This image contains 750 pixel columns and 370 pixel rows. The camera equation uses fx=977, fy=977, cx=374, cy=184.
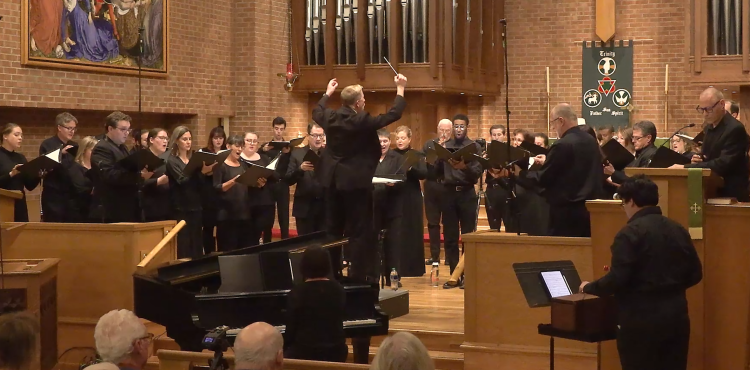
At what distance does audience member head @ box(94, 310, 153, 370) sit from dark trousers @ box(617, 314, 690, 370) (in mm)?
2373

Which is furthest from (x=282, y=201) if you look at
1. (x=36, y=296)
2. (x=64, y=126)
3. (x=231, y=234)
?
(x=36, y=296)

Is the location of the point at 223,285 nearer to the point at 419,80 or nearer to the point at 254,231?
the point at 254,231

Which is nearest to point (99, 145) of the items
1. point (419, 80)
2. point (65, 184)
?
point (65, 184)

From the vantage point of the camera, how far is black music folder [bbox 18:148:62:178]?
755 cm

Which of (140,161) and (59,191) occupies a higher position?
(140,161)

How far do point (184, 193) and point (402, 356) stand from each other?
526 cm

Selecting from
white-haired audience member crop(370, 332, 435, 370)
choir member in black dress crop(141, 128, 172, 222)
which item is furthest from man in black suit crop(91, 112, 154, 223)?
white-haired audience member crop(370, 332, 435, 370)

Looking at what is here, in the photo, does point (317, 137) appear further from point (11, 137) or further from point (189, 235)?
point (11, 137)

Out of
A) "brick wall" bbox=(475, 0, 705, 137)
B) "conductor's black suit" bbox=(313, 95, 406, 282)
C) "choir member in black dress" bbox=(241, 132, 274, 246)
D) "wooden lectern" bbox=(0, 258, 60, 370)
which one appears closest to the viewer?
"wooden lectern" bbox=(0, 258, 60, 370)

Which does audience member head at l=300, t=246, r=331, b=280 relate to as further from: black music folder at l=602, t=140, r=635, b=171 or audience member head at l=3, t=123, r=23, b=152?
audience member head at l=3, t=123, r=23, b=152

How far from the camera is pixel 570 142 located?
6.41 metres

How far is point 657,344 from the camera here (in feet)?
15.7

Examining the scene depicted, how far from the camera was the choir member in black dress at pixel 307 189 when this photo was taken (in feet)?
30.6

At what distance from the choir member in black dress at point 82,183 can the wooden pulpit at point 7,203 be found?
61 centimetres
